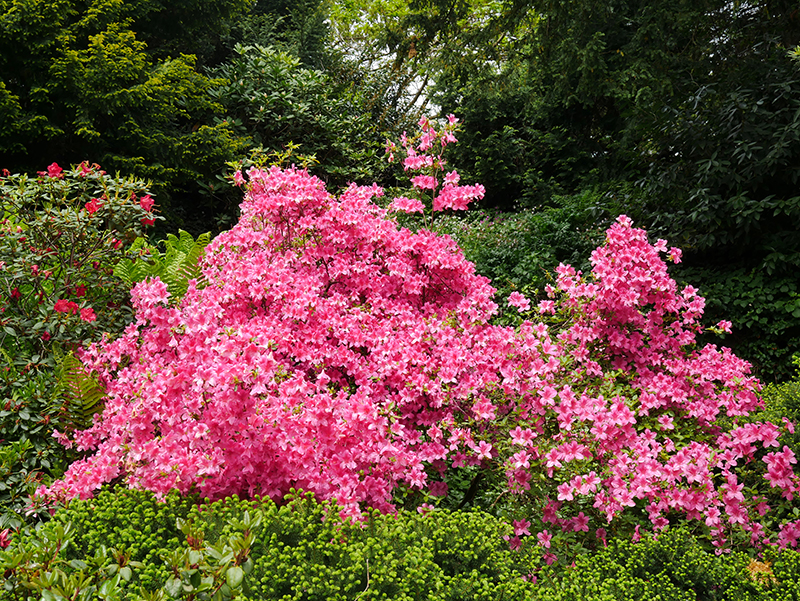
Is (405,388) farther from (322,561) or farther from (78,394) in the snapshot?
(78,394)

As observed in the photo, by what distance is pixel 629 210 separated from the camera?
240 inches

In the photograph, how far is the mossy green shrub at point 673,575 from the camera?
1.87 meters

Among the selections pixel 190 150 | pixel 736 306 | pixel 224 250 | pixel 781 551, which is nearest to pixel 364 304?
pixel 224 250

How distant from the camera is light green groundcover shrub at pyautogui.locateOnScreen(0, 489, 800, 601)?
1.51m

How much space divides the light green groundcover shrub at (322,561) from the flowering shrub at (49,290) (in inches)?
50.7

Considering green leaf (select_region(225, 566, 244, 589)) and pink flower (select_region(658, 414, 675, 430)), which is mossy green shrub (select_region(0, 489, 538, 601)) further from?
pink flower (select_region(658, 414, 675, 430))

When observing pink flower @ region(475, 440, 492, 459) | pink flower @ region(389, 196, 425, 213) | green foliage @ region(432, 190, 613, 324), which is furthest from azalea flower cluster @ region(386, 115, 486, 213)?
green foliage @ region(432, 190, 613, 324)

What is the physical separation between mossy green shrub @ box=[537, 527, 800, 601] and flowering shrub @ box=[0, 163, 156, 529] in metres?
2.66

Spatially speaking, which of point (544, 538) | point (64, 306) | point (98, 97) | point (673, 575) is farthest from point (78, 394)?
point (98, 97)

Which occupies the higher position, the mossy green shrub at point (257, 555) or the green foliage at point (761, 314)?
the green foliage at point (761, 314)

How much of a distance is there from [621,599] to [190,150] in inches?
281

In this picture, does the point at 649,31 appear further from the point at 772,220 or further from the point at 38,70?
the point at 38,70

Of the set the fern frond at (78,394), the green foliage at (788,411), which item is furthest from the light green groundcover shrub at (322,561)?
the fern frond at (78,394)

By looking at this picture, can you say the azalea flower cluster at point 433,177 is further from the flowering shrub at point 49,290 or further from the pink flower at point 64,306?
Result: the pink flower at point 64,306
